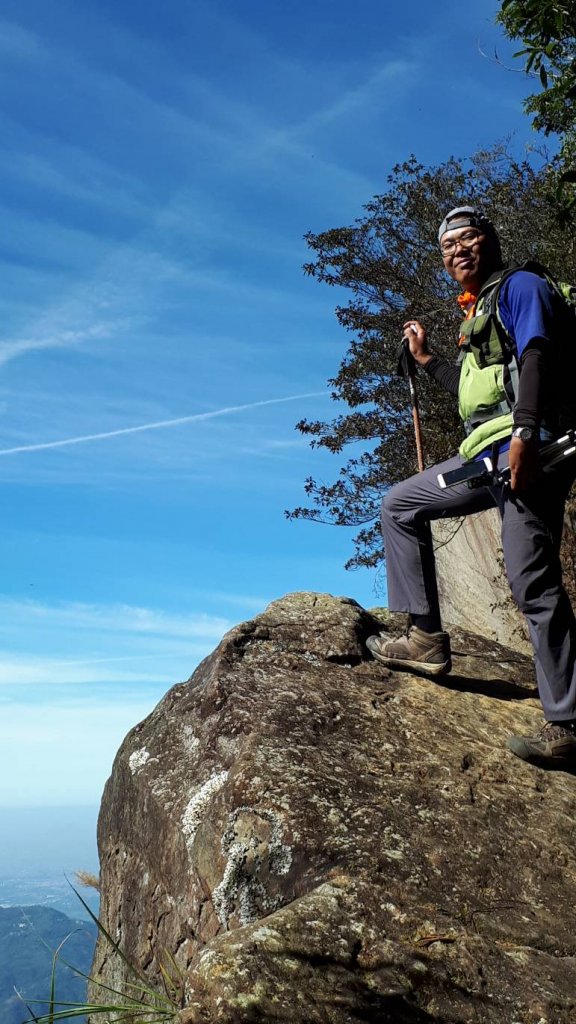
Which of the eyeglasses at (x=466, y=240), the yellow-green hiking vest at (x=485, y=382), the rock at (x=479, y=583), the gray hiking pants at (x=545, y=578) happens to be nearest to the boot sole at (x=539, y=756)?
the gray hiking pants at (x=545, y=578)

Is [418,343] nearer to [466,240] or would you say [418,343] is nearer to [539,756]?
[466,240]

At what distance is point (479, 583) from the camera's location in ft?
36.6

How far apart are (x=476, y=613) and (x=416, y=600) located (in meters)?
5.40

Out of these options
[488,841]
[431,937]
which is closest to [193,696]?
[488,841]

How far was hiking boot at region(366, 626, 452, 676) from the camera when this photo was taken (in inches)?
238

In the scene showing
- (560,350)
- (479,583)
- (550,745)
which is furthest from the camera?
(479,583)

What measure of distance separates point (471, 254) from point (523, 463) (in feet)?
4.92

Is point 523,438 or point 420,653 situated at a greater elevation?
point 523,438

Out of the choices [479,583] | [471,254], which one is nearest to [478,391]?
[471,254]

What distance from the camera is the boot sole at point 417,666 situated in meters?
6.04

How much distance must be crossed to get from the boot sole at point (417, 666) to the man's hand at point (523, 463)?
61.3 inches

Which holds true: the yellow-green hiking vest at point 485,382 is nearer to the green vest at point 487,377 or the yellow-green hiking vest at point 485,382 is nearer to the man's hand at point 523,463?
the green vest at point 487,377

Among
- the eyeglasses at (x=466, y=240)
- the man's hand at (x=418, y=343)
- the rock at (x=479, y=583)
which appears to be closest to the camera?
the eyeglasses at (x=466, y=240)

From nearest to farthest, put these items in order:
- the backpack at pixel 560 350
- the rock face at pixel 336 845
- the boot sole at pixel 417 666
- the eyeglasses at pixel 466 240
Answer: the rock face at pixel 336 845 → the backpack at pixel 560 350 → the eyeglasses at pixel 466 240 → the boot sole at pixel 417 666
